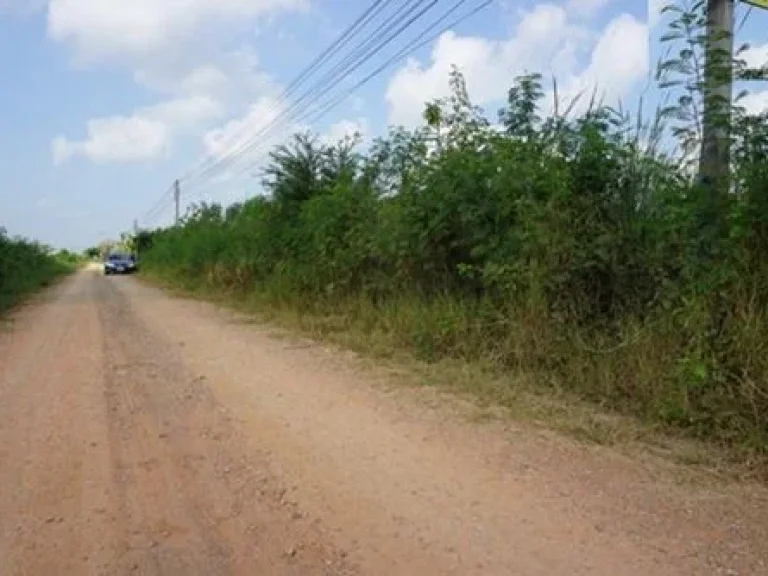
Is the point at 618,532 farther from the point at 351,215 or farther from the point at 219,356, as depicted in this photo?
the point at 351,215

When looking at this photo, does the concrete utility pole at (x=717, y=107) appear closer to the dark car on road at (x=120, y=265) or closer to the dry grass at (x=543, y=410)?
the dry grass at (x=543, y=410)

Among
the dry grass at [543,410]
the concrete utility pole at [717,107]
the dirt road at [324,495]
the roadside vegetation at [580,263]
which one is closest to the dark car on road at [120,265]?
the roadside vegetation at [580,263]

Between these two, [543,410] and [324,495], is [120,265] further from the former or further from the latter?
[324,495]

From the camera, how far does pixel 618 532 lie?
3.69 meters

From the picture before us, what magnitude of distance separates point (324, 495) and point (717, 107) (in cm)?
446

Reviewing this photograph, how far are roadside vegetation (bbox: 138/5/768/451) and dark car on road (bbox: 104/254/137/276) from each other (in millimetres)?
48087

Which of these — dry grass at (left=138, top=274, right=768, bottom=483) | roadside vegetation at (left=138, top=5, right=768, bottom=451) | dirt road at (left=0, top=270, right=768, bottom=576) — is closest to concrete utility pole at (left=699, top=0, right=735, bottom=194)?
roadside vegetation at (left=138, top=5, right=768, bottom=451)

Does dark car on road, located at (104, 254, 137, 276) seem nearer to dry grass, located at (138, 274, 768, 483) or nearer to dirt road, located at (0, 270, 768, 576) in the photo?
dry grass, located at (138, 274, 768, 483)

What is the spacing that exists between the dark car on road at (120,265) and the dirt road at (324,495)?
5205 centimetres

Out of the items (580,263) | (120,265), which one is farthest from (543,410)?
(120,265)

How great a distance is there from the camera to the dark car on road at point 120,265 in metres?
56.8

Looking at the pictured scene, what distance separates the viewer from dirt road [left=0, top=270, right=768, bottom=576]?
3467 millimetres

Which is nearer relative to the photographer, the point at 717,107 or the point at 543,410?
the point at 717,107

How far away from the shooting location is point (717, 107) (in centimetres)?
603
